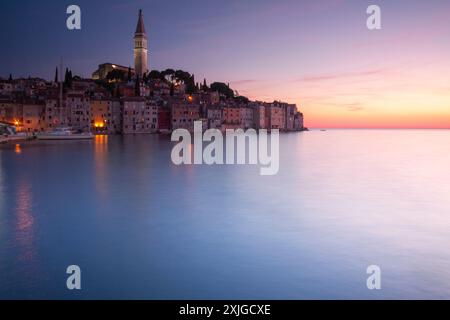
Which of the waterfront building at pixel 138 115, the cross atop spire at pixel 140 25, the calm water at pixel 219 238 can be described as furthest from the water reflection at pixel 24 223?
the cross atop spire at pixel 140 25

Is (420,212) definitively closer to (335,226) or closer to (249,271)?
(335,226)

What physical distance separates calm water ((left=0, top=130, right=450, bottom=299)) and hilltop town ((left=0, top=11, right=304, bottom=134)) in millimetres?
32423

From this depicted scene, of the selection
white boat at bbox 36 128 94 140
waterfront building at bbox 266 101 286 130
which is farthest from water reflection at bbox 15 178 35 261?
waterfront building at bbox 266 101 286 130

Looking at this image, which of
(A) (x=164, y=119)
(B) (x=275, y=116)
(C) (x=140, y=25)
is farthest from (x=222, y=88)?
(A) (x=164, y=119)

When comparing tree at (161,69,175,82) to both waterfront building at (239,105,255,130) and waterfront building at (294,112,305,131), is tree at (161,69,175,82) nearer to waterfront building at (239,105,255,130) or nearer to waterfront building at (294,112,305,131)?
waterfront building at (239,105,255,130)

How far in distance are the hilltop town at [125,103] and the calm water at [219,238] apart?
32.4 meters

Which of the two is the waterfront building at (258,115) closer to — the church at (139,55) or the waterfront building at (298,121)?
the church at (139,55)

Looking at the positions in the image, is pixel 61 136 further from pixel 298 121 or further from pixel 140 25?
pixel 298 121

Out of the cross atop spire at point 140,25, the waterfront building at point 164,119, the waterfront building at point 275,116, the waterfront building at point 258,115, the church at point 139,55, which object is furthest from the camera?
the waterfront building at point 275,116

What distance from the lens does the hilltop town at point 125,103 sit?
51.7m

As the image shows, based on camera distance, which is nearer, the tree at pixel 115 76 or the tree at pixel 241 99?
the tree at pixel 115 76

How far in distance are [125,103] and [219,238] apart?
54.1 metres

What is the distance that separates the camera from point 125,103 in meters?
59.1
